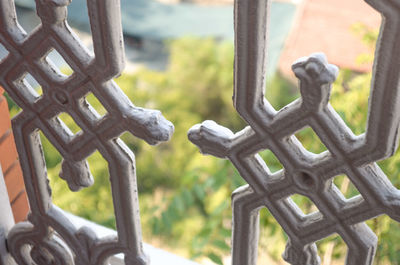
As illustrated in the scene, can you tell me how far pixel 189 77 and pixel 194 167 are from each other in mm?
4070

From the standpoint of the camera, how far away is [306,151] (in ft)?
2.24

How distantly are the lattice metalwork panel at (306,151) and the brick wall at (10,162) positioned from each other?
554 mm

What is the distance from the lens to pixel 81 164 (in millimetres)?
860

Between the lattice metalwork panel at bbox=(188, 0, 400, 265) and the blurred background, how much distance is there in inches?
41.8

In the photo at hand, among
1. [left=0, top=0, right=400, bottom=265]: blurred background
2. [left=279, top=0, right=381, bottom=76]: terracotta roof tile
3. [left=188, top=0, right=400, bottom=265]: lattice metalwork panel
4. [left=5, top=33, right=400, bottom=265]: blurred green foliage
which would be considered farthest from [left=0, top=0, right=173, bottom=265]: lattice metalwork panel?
[left=279, top=0, right=381, bottom=76]: terracotta roof tile

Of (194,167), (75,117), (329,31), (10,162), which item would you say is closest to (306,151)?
(75,117)

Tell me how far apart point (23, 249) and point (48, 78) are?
1.48 feet

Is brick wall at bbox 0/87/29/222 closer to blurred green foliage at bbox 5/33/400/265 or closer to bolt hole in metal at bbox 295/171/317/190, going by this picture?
blurred green foliage at bbox 5/33/400/265

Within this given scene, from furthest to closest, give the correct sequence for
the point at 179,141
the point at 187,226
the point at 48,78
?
the point at 179,141
the point at 187,226
the point at 48,78

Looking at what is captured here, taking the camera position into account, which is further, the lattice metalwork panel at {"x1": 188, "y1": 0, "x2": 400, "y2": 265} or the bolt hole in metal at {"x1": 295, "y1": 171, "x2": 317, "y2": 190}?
the bolt hole in metal at {"x1": 295, "y1": 171, "x2": 317, "y2": 190}

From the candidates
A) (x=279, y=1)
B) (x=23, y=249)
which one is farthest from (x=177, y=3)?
(x=23, y=249)

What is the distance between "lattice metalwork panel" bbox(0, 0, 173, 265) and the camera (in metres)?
0.72

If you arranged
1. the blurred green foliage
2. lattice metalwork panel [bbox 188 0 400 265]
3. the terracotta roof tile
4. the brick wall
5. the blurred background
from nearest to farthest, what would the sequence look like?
lattice metalwork panel [bbox 188 0 400 265] < the brick wall < the blurred green foliage < the blurred background < the terracotta roof tile

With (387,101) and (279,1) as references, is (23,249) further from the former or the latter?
(279,1)
